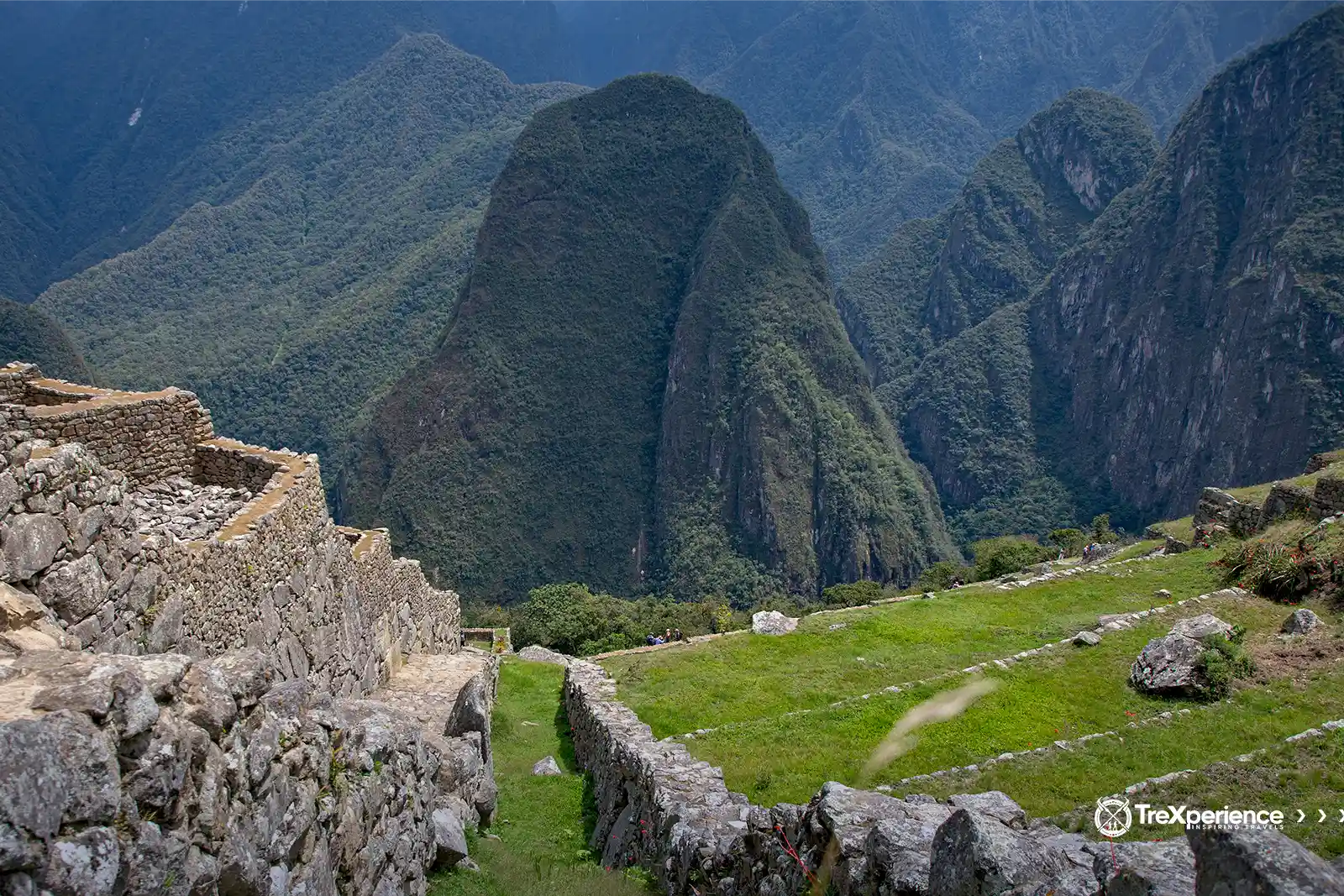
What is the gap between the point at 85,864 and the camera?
13.9 ft

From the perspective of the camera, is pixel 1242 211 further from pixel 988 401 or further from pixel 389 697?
pixel 389 697

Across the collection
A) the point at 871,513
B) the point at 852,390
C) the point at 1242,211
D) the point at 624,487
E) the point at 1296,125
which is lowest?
the point at 871,513

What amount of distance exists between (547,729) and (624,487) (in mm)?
115359

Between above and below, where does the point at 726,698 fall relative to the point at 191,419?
below

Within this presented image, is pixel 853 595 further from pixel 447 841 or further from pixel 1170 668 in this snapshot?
pixel 447 841

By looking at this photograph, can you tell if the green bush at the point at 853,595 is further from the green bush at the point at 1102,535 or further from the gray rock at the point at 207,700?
the gray rock at the point at 207,700

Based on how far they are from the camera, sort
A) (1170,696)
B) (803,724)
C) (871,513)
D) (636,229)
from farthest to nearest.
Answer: (636,229), (871,513), (803,724), (1170,696)

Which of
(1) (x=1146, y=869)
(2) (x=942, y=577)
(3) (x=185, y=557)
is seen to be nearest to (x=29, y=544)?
(3) (x=185, y=557)

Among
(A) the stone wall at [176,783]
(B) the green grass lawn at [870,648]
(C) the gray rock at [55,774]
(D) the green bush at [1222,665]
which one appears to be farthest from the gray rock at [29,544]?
(D) the green bush at [1222,665]

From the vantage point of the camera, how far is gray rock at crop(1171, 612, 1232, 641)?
1331 centimetres

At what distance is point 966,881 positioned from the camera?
6.16 m

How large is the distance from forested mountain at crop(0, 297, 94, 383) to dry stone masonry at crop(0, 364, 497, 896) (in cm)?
8276

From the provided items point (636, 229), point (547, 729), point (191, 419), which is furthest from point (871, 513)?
point (191, 419)

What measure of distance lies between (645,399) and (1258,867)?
141790 mm
